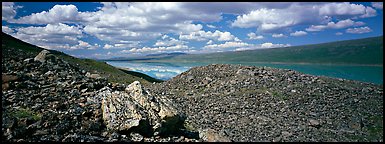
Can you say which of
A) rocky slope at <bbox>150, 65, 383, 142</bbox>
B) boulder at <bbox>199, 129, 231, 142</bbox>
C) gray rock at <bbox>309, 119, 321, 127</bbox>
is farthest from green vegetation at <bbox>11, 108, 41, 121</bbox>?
gray rock at <bbox>309, 119, 321, 127</bbox>

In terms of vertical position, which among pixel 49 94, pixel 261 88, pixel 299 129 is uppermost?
pixel 49 94

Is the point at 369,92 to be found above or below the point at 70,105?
below

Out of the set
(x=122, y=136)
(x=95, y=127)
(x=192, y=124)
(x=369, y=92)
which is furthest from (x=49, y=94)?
(x=369, y=92)

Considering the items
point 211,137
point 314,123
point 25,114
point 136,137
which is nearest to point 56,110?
point 25,114

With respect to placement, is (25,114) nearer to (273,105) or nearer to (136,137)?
(136,137)

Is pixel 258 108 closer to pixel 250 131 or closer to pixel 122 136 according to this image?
pixel 250 131
